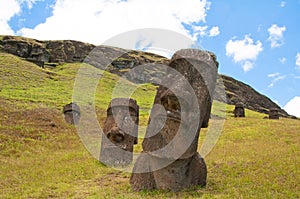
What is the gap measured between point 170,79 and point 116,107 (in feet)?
21.5

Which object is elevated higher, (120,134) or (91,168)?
(120,134)

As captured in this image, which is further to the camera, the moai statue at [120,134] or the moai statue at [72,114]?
the moai statue at [72,114]

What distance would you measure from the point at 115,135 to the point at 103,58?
334 ft

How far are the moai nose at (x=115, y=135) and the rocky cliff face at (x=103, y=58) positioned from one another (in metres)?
78.7

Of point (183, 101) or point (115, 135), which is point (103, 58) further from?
point (183, 101)

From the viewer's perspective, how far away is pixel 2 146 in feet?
61.9

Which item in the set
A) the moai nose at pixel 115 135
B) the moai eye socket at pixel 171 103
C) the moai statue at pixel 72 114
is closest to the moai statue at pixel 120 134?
the moai nose at pixel 115 135

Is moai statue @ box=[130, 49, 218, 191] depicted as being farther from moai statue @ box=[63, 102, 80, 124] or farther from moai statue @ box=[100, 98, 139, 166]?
moai statue @ box=[63, 102, 80, 124]

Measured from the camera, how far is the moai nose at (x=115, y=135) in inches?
619

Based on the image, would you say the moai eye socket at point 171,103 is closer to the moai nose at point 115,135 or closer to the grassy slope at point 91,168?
the grassy slope at point 91,168

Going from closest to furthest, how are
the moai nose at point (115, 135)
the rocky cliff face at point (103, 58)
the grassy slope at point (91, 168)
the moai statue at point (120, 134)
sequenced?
1. the grassy slope at point (91, 168)
2. the moai statue at point (120, 134)
3. the moai nose at point (115, 135)
4. the rocky cliff face at point (103, 58)

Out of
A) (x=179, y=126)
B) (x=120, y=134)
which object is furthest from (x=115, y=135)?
(x=179, y=126)

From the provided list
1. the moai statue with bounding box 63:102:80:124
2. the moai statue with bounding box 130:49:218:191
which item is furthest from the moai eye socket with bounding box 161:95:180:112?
the moai statue with bounding box 63:102:80:124

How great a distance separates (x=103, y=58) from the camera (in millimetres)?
115562
